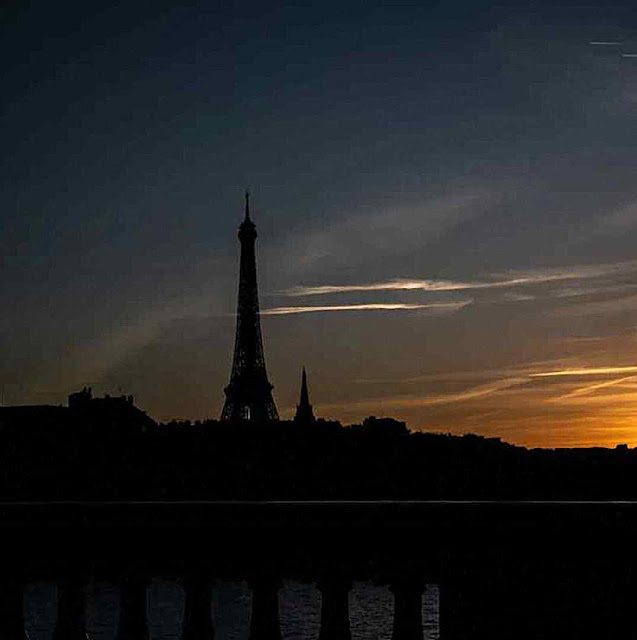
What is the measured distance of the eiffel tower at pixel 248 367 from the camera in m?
67.5

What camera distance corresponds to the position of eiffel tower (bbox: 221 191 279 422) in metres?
67.5

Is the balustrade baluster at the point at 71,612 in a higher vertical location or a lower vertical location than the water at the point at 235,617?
higher

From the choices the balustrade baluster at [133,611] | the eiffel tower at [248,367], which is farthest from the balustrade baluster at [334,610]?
the eiffel tower at [248,367]

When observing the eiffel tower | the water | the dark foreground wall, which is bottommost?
the water

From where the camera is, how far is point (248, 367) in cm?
6838

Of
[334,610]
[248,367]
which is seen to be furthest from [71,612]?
[248,367]

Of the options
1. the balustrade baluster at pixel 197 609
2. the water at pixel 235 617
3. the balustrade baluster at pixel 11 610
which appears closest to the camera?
the balustrade baluster at pixel 197 609

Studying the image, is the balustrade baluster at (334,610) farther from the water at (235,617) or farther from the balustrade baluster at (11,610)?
the water at (235,617)

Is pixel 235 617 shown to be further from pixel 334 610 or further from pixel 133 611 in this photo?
pixel 334 610

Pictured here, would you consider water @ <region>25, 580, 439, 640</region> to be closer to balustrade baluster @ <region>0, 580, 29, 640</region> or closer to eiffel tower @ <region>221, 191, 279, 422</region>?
eiffel tower @ <region>221, 191, 279, 422</region>

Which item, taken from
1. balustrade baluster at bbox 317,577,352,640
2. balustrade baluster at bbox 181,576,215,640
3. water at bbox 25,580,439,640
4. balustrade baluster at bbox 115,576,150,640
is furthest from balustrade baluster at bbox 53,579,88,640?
water at bbox 25,580,439,640

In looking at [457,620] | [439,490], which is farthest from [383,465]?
[457,620]

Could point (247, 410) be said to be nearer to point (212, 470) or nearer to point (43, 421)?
point (43, 421)

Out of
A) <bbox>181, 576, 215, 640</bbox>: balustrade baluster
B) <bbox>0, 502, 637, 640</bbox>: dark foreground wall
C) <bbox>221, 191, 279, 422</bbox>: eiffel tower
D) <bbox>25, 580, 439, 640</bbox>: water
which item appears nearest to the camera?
<bbox>0, 502, 637, 640</bbox>: dark foreground wall
